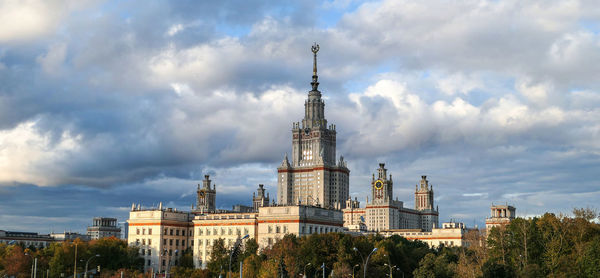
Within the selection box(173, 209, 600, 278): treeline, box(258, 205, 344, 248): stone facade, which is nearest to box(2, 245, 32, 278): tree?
box(173, 209, 600, 278): treeline

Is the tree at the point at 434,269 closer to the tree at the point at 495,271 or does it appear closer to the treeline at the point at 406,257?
the treeline at the point at 406,257

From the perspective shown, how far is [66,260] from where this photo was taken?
177750 mm

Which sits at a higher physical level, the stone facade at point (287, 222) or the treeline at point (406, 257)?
the stone facade at point (287, 222)

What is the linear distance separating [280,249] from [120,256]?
70117 millimetres

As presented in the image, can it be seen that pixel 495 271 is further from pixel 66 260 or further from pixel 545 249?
pixel 66 260

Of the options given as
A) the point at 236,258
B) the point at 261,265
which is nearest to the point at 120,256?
the point at 236,258

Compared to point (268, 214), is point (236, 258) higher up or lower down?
lower down

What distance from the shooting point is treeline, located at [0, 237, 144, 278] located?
573ft

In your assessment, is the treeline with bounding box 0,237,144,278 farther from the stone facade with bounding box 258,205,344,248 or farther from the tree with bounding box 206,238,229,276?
the stone facade with bounding box 258,205,344,248

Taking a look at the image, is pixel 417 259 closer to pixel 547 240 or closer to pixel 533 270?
pixel 547 240

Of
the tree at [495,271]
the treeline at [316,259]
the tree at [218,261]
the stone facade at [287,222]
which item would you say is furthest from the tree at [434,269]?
the stone facade at [287,222]

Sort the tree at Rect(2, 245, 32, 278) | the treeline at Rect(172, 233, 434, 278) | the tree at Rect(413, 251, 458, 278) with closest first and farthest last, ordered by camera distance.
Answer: the tree at Rect(413, 251, 458, 278) → the treeline at Rect(172, 233, 434, 278) → the tree at Rect(2, 245, 32, 278)

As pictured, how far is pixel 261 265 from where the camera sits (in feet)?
477

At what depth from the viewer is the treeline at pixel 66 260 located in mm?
174625
